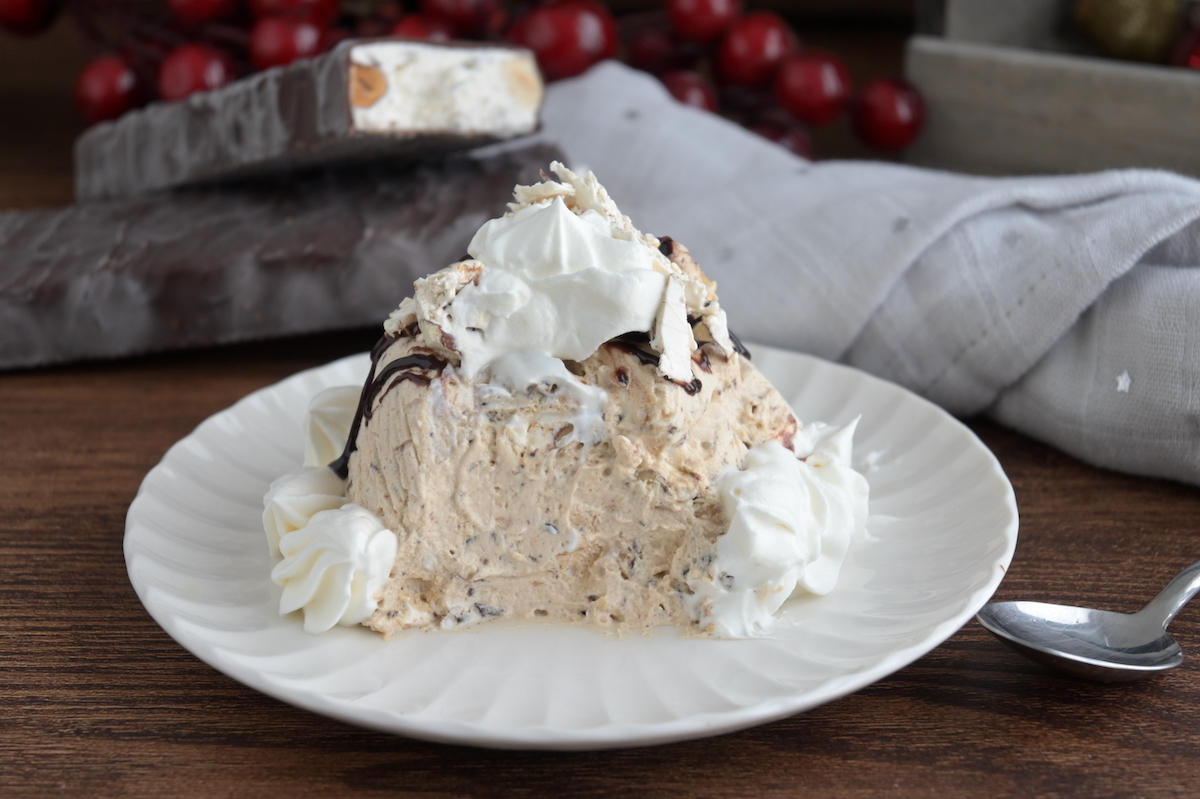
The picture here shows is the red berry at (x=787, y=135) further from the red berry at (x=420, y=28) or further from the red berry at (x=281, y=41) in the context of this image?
the red berry at (x=281, y=41)

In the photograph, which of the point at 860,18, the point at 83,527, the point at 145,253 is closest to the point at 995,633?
the point at 83,527

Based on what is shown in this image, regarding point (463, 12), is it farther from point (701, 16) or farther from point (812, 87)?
point (812, 87)

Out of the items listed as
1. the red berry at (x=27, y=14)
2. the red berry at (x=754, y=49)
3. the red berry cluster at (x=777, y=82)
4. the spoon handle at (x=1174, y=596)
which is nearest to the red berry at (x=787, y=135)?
the red berry cluster at (x=777, y=82)

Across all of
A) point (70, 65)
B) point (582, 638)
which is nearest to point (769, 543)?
point (582, 638)

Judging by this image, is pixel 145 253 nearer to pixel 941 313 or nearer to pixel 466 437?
pixel 466 437

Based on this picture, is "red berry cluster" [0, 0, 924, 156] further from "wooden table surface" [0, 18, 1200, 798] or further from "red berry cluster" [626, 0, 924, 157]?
"wooden table surface" [0, 18, 1200, 798]

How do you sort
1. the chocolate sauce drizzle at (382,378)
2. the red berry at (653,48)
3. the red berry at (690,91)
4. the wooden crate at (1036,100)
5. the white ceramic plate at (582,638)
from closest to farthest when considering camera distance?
the white ceramic plate at (582,638) < the chocolate sauce drizzle at (382,378) < the wooden crate at (1036,100) < the red berry at (690,91) < the red berry at (653,48)
